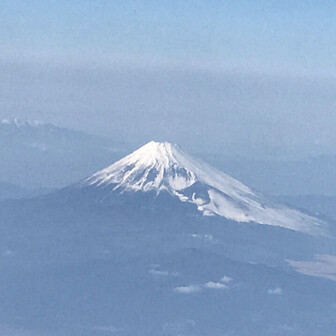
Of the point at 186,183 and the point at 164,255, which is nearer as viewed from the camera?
the point at 164,255

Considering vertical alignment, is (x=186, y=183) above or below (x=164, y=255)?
above

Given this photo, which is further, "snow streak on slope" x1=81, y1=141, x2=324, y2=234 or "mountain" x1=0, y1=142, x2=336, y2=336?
"snow streak on slope" x1=81, y1=141, x2=324, y2=234

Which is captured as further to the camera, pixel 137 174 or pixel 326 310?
pixel 137 174

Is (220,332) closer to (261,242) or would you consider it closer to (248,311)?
(248,311)

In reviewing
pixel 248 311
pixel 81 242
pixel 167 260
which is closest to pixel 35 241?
pixel 81 242

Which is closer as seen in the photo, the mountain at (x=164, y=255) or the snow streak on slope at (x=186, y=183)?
the mountain at (x=164, y=255)
